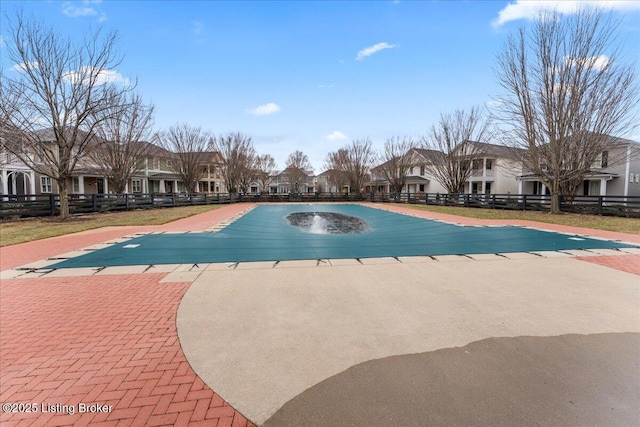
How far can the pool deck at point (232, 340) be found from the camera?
2262 millimetres

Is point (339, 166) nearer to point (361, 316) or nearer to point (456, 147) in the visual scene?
point (456, 147)

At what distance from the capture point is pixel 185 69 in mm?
16891

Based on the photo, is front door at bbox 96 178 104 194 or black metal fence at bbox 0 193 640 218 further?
front door at bbox 96 178 104 194

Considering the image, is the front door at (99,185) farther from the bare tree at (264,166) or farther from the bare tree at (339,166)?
the bare tree at (339,166)

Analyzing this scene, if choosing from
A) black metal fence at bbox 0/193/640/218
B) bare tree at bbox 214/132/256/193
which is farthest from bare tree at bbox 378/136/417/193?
bare tree at bbox 214/132/256/193

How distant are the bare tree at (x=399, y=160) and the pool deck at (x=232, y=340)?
28.8 metres

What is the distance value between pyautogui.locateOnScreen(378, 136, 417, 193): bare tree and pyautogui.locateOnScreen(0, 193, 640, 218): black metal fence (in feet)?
7.60

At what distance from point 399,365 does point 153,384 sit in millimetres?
2145

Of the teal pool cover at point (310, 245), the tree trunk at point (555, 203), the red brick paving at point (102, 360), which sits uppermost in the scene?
the tree trunk at point (555, 203)

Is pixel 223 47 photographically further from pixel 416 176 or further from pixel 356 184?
pixel 416 176

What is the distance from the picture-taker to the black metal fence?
15.2 meters

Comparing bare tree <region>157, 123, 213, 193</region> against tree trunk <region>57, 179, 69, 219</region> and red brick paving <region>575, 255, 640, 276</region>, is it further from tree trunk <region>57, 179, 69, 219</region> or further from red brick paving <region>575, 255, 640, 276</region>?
red brick paving <region>575, 255, 640, 276</region>

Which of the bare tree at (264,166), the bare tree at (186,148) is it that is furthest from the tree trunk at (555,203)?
the bare tree at (264,166)

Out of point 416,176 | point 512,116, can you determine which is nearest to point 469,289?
point 512,116
